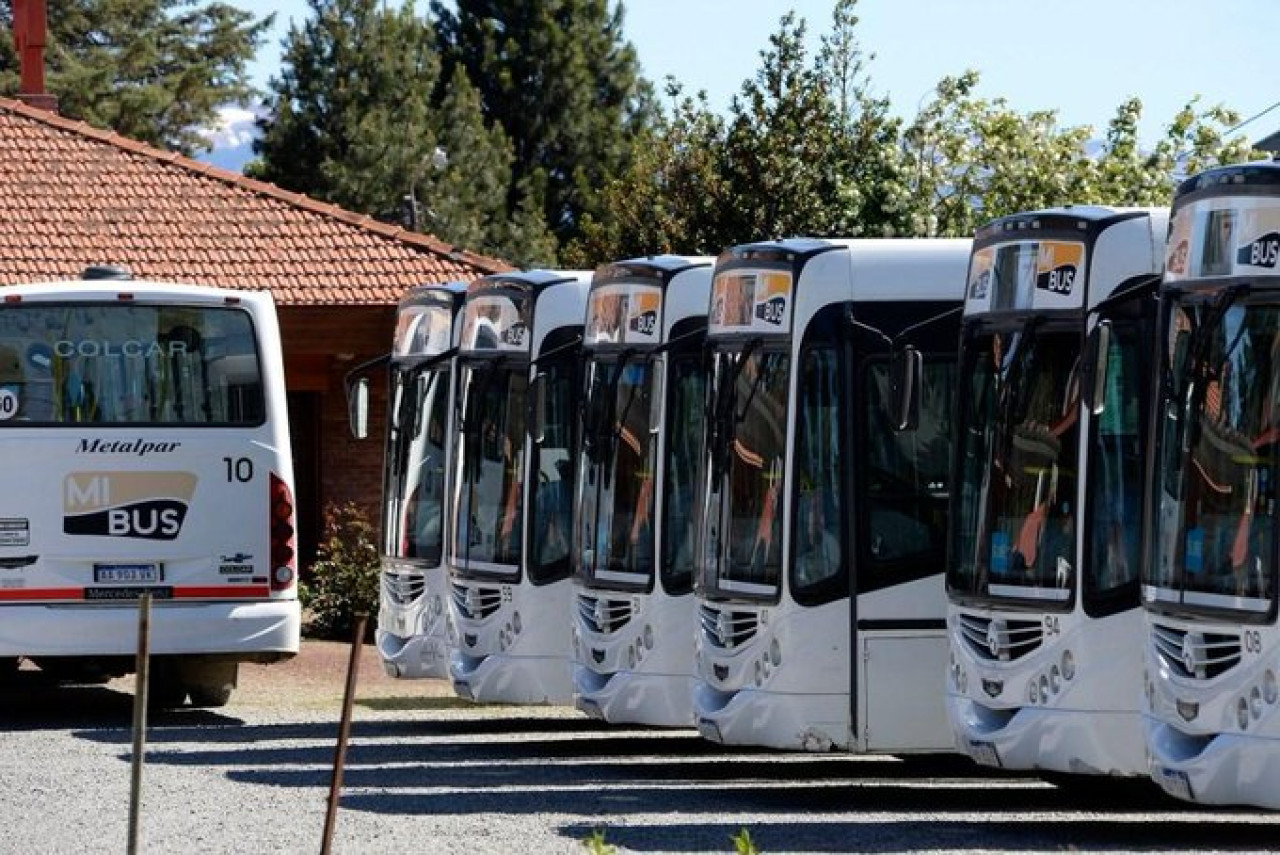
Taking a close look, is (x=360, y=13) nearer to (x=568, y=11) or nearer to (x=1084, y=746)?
(x=568, y=11)

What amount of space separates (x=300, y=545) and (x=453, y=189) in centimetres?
2602

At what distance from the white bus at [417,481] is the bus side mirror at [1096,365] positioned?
7.48 m

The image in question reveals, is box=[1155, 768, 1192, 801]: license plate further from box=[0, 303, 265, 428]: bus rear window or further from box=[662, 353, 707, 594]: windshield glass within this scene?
box=[0, 303, 265, 428]: bus rear window

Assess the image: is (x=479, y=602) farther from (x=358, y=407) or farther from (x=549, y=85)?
(x=549, y=85)

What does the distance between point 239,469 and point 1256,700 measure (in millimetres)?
8796

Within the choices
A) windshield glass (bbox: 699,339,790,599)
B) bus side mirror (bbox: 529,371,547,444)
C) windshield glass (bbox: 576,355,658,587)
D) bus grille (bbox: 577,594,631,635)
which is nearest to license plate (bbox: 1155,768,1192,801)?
windshield glass (bbox: 699,339,790,599)

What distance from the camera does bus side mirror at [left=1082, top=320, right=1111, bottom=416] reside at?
12539 mm

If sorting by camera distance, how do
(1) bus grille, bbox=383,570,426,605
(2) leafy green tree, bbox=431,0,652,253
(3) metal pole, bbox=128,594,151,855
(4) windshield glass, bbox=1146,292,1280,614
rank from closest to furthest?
(3) metal pole, bbox=128,594,151,855 → (4) windshield glass, bbox=1146,292,1280,614 → (1) bus grille, bbox=383,570,426,605 → (2) leafy green tree, bbox=431,0,652,253

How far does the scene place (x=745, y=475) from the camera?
49.8ft

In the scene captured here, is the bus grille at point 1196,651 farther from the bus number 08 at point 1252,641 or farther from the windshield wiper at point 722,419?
the windshield wiper at point 722,419

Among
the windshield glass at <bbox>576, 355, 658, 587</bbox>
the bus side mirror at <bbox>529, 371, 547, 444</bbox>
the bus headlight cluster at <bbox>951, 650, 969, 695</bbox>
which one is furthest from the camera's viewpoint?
the bus side mirror at <bbox>529, 371, 547, 444</bbox>

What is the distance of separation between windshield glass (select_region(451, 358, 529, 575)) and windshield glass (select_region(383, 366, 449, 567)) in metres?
0.67

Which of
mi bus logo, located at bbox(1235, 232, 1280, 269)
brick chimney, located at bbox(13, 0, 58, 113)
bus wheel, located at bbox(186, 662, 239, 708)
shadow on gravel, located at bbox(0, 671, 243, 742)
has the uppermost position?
brick chimney, located at bbox(13, 0, 58, 113)

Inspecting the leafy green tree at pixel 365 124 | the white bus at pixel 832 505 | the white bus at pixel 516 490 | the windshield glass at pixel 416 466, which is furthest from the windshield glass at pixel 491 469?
the leafy green tree at pixel 365 124
